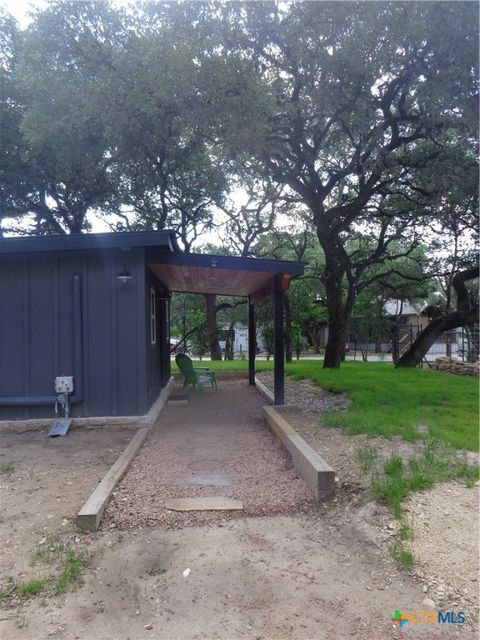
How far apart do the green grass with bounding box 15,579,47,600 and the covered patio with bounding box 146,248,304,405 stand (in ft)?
15.8

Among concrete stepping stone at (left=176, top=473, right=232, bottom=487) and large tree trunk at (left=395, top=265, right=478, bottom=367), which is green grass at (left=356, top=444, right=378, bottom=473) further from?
large tree trunk at (left=395, top=265, right=478, bottom=367)

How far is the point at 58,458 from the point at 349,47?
7.28 meters

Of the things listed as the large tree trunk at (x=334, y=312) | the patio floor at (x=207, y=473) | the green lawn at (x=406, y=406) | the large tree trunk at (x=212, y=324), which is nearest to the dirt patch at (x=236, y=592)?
the patio floor at (x=207, y=473)

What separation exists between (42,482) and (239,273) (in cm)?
475

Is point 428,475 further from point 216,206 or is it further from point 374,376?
point 216,206

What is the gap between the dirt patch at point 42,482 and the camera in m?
3.25

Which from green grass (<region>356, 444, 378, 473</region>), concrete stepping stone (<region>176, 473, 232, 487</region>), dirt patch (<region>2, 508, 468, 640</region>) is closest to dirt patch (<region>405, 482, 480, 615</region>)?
dirt patch (<region>2, 508, 468, 640</region>)

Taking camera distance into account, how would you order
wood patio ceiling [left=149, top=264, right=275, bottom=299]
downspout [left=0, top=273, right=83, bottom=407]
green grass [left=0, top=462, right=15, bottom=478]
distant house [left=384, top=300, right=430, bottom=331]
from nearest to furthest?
1. green grass [left=0, top=462, right=15, bottom=478]
2. downspout [left=0, top=273, right=83, bottom=407]
3. wood patio ceiling [left=149, top=264, right=275, bottom=299]
4. distant house [left=384, top=300, right=430, bottom=331]

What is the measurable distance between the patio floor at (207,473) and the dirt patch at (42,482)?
1.15 ft

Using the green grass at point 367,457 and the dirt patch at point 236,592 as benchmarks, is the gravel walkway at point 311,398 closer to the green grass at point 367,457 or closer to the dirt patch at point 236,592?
the green grass at point 367,457

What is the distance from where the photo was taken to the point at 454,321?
14.3m

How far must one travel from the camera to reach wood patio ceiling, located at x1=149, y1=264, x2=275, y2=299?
785 cm

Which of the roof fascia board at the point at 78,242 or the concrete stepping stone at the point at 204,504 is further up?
the roof fascia board at the point at 78,242

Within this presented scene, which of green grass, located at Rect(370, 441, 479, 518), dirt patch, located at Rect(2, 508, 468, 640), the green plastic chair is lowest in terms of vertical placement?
dirt patch, located at Rect(2, 508, 468, 640)
